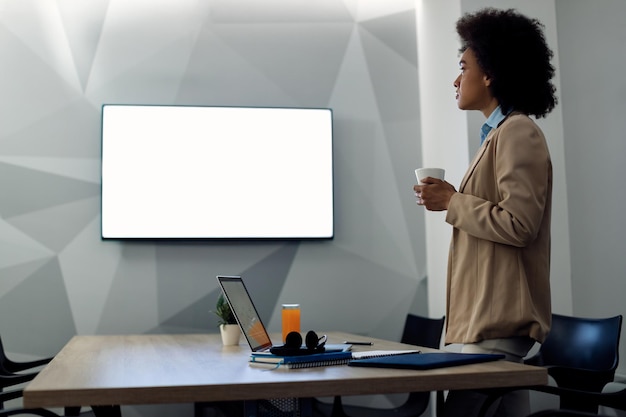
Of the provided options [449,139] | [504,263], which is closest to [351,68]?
[449,139]

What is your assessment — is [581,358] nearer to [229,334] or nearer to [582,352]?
[582,352]

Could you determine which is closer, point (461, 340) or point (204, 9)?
point (461, 340)

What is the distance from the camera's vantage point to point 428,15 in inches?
165

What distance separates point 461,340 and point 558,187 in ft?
7.18

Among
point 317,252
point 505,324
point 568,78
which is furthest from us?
point 317,252

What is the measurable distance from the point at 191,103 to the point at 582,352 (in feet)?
8.13

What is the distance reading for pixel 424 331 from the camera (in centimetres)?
334

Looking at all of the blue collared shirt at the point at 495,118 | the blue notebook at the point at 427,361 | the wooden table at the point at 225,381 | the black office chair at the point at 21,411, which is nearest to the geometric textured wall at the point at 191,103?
the black office chair at the point at 21,411

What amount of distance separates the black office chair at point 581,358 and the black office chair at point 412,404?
432 mm

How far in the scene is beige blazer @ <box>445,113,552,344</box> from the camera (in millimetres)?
1739

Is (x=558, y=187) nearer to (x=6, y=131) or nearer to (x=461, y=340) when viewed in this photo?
(x=461, y=340)

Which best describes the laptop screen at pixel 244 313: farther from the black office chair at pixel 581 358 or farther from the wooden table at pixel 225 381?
the black office chair at pixel 581 358

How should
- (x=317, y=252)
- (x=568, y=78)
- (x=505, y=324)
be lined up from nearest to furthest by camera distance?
(x=505, y=324)
(x=568, y=78)
(x=317, y=252)

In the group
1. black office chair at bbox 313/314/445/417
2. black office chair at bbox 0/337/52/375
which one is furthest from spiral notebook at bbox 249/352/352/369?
black office chair at bbox 0/337/52/375
